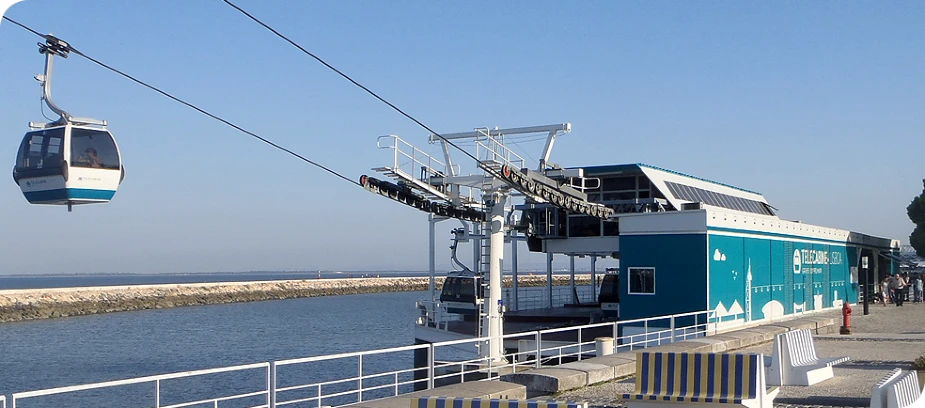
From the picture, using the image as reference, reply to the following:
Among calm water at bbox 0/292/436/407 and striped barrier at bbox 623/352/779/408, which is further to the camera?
calm water at bbox 0/292/436/407

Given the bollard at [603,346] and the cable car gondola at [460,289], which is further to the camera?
the cable car gondola at [460,289]

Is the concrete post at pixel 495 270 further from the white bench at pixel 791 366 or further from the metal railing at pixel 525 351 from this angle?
the white bench at pixel 791 366

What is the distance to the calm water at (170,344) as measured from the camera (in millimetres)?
39656

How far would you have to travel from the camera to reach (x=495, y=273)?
23.6 metres

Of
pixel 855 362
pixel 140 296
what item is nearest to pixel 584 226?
pixel 855 362

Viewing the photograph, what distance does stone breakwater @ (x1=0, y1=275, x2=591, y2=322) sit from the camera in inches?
3258

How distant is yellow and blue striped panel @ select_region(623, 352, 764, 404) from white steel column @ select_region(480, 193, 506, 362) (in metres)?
11.5

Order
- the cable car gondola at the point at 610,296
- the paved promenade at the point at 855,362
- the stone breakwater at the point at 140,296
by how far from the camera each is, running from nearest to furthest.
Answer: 1. the paved promenade at the point at 855,362
2. the cable car gondola at the point at 610,296
3. the stone breakwater at the point at 140,296

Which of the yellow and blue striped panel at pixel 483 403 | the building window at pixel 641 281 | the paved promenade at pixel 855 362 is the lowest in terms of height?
the paved promenade at pixel 855 362

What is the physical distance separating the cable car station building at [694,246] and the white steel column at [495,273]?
3.69m

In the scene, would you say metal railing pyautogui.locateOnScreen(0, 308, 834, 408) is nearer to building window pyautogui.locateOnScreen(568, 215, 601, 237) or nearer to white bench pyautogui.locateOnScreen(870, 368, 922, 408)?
building window pyautogui.locateOnScreen(568, 215, 601, 237)

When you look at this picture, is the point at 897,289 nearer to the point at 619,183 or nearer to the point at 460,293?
the point at 619,183

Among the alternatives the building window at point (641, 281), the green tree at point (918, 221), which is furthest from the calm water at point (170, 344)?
the green tree at point (918, 221)

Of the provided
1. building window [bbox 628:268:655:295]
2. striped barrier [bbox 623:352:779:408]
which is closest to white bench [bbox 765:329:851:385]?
striped barrier [bbox 623:352:779:408]
